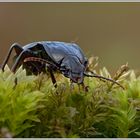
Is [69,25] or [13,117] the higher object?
[13,117]

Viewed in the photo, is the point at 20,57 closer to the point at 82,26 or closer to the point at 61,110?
the point at 61,110

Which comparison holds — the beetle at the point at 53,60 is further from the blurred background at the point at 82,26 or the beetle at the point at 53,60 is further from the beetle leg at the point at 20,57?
the blurred background at the point at 82,26

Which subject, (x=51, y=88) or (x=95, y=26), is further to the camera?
(x=95, y=26)

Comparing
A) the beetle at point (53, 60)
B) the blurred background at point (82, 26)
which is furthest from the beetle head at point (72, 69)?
the blurred background at point (82, 26)

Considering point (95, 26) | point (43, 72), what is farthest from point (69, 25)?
point (43, 72)

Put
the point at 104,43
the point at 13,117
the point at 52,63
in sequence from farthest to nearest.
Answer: the point at 104,43
the point at 52,63
the point at 13,117

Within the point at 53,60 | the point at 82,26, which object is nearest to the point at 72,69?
the point at 53,60

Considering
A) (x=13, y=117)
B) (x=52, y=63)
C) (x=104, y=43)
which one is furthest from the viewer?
(x=104, y=43)

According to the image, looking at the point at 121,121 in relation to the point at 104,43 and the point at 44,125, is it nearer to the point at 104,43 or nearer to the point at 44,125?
the point at 44,125


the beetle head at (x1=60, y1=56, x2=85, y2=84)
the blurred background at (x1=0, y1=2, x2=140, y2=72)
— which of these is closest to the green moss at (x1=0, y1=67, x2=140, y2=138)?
the beetle head at (x1=60, y1=56, x2=85, y2=84)
